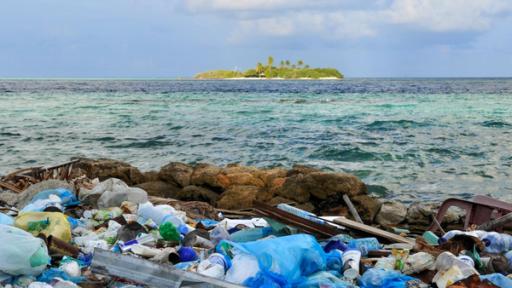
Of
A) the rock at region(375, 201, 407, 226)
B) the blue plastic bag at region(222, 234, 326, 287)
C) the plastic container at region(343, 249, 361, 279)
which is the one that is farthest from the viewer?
the rock at region(375, 201, 407, 226)

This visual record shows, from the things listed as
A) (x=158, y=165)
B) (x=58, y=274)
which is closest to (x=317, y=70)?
(x=158, y=165)

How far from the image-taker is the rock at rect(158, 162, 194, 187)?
9766 millimetres

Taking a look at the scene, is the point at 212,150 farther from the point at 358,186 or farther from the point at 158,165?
the point at 358,186

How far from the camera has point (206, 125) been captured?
910 inches

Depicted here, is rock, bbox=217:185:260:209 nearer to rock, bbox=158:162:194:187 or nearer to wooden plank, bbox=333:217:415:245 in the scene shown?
rock, bbox=158:162:194:187

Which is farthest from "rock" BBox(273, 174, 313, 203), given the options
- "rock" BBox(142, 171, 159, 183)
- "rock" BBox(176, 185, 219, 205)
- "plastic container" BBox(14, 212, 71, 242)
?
"plastic container" BBox(14, 212, 71, 242)

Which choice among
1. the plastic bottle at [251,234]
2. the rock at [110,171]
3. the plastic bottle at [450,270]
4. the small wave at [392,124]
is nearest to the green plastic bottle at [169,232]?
the plastic bottle at [251,234]

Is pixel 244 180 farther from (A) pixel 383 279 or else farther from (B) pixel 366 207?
(A) pixel 383 279

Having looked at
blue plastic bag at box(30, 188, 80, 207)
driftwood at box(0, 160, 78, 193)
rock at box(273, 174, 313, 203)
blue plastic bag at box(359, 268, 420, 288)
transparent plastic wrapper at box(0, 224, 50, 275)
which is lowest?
rock at box(273, 174, 313, 203)

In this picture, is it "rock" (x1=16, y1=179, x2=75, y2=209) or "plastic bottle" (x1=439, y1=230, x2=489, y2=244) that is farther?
"rock" (x1=16, y1=179, x2=75, y2=209)

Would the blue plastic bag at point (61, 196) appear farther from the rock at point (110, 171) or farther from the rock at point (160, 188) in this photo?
the rock at point (110, 171)

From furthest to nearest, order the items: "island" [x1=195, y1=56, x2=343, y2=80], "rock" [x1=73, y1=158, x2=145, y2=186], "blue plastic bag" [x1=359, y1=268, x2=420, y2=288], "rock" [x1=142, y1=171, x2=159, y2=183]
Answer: "island" [x1=195, y1=56, x2=343, y2=80], "rock" [x1=73, y1=158, x2=145, y2=186], "rock" [x1=142, y1=171, x2=159, y2=183], "blue plastic bag" [x1=359, y1=268, x2=420, y2=288]

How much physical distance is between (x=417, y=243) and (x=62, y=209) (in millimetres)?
3721

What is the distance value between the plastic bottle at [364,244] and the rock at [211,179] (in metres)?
4.58
